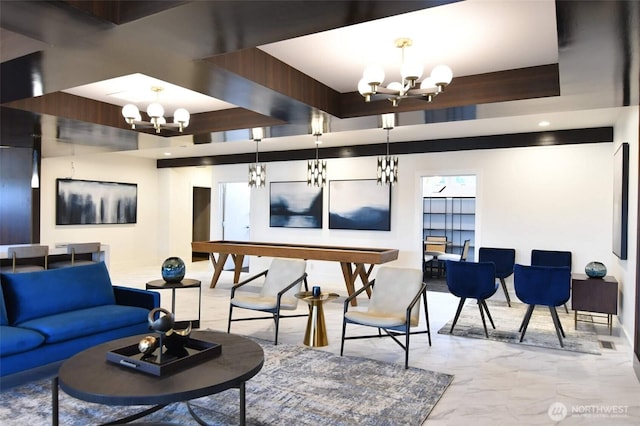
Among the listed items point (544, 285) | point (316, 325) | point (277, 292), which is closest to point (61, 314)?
point (277, 292)

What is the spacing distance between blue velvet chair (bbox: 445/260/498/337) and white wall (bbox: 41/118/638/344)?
1381 mm

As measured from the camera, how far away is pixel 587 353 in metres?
4.25

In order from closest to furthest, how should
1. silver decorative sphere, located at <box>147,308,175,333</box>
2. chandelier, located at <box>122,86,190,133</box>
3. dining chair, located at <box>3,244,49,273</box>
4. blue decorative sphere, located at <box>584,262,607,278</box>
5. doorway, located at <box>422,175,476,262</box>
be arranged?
silver decorative sphere, located at <box>147,308,175,333</box>
chandelier, located at <box>122,86,190,133</box>
blue decorative sphere, located at <box>584,262,607,278</box>
dining chair, located at <box>3,244,49,273</box>
doorway, located at <box>422,175,476,262</box>

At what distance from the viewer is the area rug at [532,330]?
4523mm

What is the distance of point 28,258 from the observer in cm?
579

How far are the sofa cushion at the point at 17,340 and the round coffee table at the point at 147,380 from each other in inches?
29.4

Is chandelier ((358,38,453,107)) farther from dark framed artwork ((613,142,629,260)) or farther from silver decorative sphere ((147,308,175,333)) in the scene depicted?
dark framed artwork ((613,142,629,260))

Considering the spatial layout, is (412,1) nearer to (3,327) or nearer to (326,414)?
(326,414)

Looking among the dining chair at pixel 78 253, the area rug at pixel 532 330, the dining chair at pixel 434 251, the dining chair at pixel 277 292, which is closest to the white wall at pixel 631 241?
the area rug at pixel 532 330

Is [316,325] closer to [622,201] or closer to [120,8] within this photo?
[120,8]

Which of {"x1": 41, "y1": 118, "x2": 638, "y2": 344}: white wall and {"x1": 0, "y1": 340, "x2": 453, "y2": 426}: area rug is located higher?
{"x1": 41, "y1": 118, "x2": 638, "y2": 344}: white wall

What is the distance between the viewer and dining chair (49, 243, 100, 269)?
5.86 metres

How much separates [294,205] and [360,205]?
57.3 inches

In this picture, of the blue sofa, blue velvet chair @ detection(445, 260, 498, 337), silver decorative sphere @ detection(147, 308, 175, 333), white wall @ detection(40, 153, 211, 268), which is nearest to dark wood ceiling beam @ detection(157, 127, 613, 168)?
white wall @ detection(40, 153, 211, 268)
